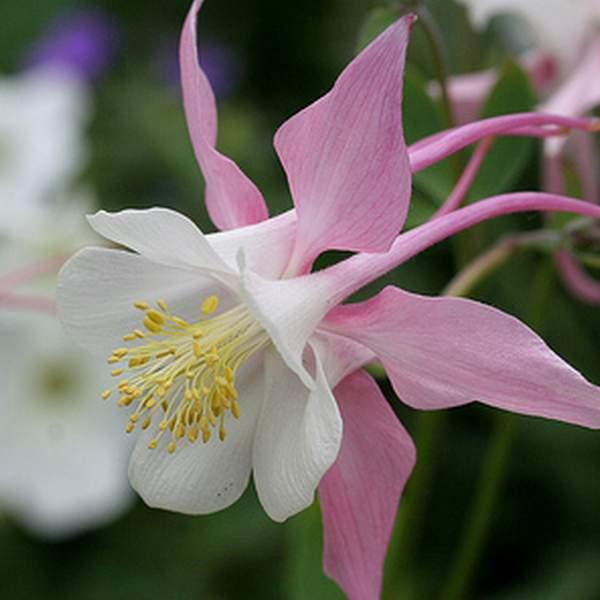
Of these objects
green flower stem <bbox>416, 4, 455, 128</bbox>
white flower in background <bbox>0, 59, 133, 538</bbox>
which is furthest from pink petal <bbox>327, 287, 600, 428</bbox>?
white flower in background <bbox>0, 59, 133, 538</bbox>

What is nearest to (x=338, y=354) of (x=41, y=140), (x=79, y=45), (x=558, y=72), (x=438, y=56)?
(x=438, y=56)

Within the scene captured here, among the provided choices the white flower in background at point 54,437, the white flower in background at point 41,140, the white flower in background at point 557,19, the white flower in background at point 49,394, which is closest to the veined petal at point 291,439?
the white flower in background at point 557,19

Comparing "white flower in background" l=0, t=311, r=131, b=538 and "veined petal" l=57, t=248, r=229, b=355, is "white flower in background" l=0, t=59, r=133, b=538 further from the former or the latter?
"veined petal" l=57, t=248, r=229, b=355

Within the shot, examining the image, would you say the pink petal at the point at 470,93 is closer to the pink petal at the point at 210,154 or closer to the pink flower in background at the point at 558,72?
the pink flower in background at the point at 558,72

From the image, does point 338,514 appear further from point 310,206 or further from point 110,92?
point 110,92

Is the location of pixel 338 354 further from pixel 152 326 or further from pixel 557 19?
pixel 557 19

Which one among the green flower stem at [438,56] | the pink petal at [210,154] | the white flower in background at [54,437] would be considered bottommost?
the white flower in background at [54,437]
